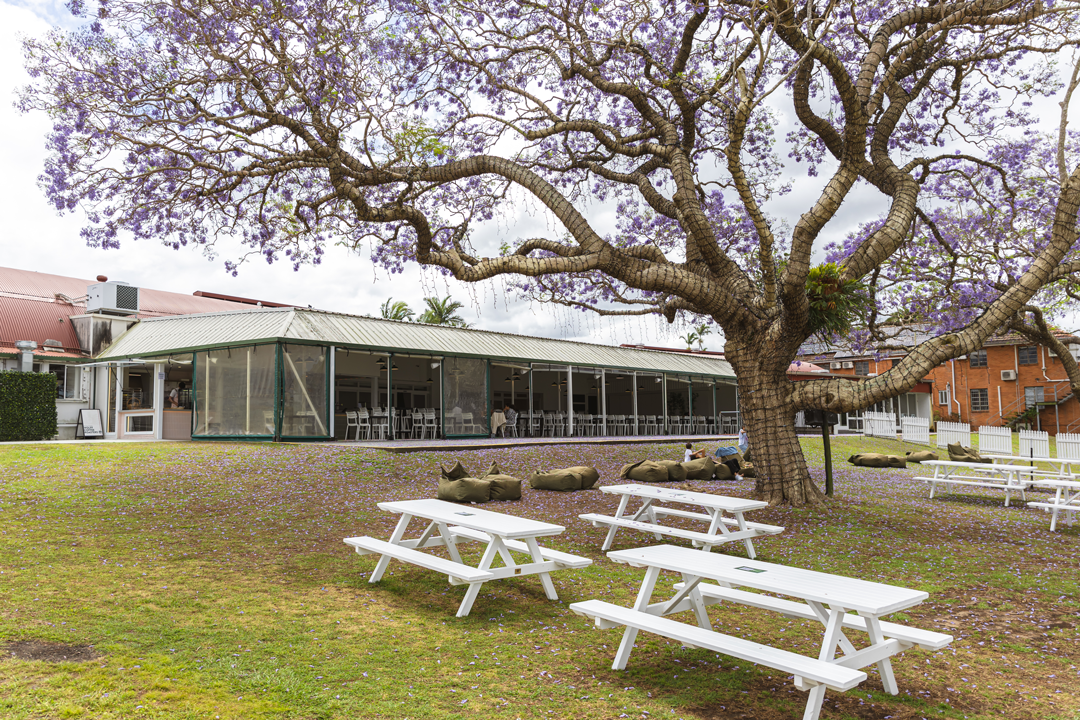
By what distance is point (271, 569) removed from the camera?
598 centimetres

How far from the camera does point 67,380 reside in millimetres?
20422

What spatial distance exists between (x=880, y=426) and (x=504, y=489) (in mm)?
22755

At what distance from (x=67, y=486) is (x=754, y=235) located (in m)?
12.5

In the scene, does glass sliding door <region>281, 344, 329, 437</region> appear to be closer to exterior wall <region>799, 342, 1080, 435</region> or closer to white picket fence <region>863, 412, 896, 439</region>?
white picket fence <region>863, 412, 896, 439</region>

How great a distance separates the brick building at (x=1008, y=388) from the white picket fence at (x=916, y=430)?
6.82 metres

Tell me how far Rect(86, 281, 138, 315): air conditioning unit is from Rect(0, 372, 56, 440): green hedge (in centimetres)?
499

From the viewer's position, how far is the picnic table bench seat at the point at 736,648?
2975 millimetres

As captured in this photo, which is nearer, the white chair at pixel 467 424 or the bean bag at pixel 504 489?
the bean bag at pixel 504 489

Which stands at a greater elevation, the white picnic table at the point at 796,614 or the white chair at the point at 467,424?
the white chair at the point at 467,424

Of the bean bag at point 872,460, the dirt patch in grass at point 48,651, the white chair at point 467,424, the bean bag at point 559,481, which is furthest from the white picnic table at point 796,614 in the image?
the white chair at point 467,424

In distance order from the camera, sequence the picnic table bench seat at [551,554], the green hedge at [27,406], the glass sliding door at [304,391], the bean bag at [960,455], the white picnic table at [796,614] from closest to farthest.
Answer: the white picnic table at [796,614]
the picnic table bench seat at [551,554]
the bean bag at [960,455]
the glass sliding door at [304,391]
the green hedge at [27,406]

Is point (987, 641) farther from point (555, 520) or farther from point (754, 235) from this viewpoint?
point (754, 235)

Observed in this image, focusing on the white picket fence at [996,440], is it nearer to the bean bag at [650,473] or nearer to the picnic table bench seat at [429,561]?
the bean bag at [650,473]

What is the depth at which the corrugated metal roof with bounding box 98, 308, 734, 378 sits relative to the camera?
16.9 meters
